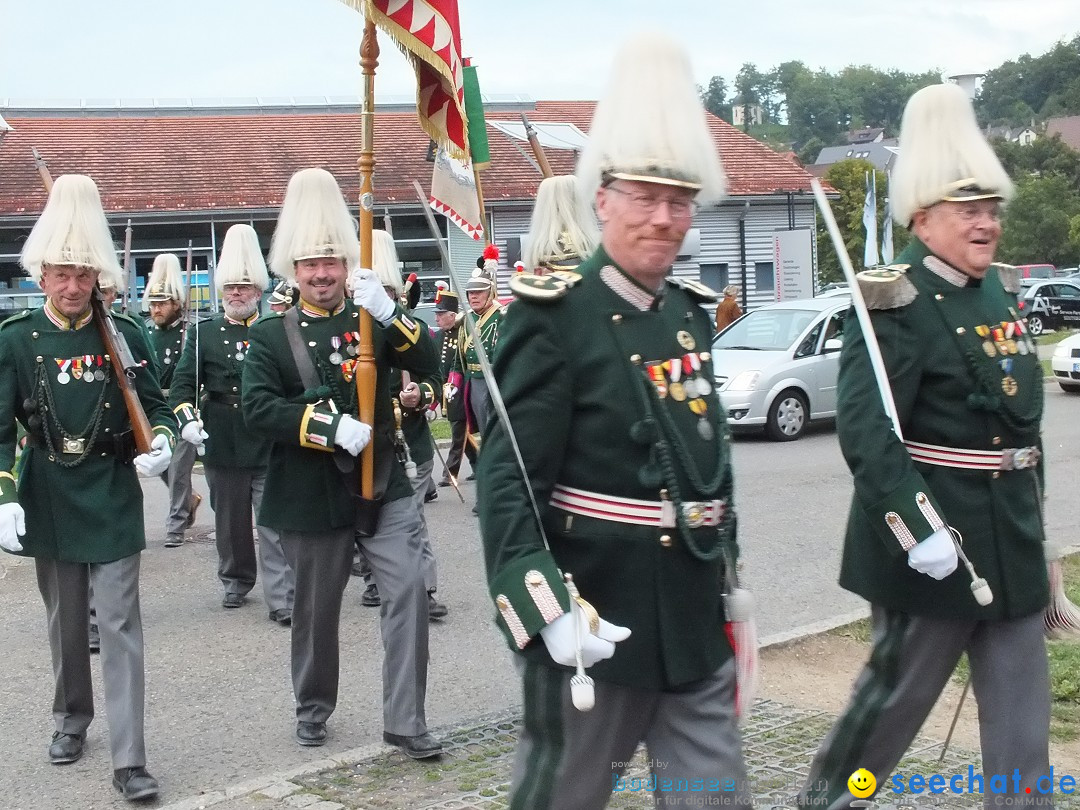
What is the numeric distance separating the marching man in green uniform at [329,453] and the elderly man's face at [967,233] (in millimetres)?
2197

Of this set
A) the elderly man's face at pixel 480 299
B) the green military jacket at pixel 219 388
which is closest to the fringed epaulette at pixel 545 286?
the green military jacket at pixel 219 388

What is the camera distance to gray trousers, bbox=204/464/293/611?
788 centimetres

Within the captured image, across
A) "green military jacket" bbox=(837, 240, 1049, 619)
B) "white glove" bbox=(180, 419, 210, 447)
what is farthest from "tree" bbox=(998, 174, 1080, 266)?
"green military jacket" bbox=(837, 240, 1049, 619)

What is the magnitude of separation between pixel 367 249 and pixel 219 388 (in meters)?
3.49

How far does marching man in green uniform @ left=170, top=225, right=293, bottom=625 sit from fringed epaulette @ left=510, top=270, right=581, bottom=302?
205 inches

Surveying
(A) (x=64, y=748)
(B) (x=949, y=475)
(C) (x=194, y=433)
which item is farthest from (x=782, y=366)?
(B) (x=949, y=475)

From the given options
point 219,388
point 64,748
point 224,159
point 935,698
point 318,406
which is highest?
point 224,159

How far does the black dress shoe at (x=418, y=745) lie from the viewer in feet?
17.0

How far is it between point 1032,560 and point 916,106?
1374mm

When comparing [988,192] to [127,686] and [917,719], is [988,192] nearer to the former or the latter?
[917,719]

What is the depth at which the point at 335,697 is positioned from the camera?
18.4ft

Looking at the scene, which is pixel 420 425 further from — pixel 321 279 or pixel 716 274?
pixel 716 274

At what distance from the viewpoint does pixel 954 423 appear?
12.9ft

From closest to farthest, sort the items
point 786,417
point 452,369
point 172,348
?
point 172,348
point 452,369
point 786,417
